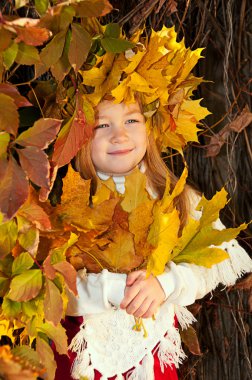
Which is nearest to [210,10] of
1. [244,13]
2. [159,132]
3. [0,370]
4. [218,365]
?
[244,13]

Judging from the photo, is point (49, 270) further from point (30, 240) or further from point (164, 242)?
point (164, 242)

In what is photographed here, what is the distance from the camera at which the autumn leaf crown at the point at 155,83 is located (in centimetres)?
96

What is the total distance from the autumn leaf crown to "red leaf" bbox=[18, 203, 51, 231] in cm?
18

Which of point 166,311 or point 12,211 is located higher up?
point 12,211

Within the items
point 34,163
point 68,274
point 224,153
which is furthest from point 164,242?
point 224,153

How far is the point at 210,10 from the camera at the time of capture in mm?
1289

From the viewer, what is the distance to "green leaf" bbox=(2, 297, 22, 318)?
2.68ft

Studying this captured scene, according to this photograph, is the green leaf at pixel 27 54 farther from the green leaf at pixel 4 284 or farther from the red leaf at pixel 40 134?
the green leaf at pixel 4 284

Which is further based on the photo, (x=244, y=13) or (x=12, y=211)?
(x=244, y=13)

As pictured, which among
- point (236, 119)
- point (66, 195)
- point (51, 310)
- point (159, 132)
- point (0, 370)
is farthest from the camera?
point (236, 119)

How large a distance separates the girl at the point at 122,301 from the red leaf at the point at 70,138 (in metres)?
0.13

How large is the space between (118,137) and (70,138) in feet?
0.55

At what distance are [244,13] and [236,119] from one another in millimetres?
213

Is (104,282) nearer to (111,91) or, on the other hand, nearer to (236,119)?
(111,91)
